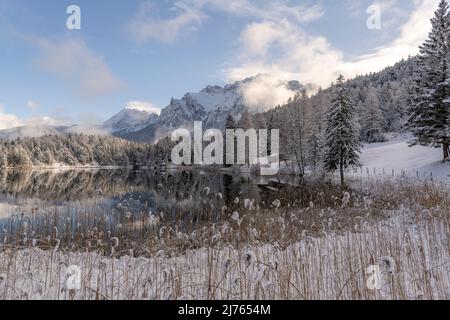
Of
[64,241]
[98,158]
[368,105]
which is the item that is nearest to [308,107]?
[368,105]

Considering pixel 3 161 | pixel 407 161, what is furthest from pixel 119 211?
pixel 3 161

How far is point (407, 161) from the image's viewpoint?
35.7 m

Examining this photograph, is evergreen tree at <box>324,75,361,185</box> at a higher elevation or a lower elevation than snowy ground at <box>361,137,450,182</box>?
higher

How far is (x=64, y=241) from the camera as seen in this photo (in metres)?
11.0

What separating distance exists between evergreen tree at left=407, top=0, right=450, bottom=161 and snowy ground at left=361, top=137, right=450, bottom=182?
230cm

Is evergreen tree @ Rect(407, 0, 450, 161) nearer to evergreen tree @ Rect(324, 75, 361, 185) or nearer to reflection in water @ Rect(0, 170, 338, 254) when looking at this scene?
evergreen tree @ Rect(324, 75, 361, 185)

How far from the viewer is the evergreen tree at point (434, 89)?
25359mm

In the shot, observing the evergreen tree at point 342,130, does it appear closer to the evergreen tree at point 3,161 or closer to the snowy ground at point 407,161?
the snowy ground at point 407,161

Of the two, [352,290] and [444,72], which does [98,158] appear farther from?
[352,290]

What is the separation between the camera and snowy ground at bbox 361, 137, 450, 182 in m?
26.7

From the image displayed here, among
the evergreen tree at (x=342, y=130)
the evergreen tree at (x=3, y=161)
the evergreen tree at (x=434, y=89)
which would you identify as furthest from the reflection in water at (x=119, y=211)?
the evergreen tree at (x=3, y=161)

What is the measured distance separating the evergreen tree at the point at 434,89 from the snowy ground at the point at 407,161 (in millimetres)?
2298

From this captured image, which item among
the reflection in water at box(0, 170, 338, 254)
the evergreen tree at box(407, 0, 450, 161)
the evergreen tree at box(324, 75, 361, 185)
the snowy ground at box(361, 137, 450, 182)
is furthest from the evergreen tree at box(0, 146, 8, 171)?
the evergreen tree at box(407, 0, 450, 161)
